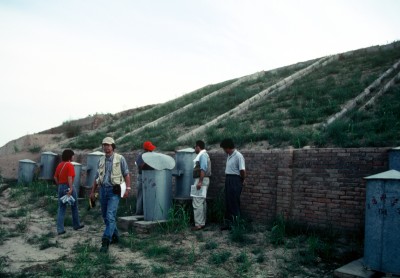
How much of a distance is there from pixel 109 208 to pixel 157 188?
1.52 m

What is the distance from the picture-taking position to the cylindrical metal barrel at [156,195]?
7.45 metres

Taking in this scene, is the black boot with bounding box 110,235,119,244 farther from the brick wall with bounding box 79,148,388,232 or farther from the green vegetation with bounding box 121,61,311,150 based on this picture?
the green vegetation with bounding box 121,61,311,150

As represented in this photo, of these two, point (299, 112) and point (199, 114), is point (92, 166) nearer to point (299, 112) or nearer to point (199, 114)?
point (199, 114)

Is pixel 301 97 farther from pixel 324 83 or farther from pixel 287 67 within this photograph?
pixel 287 67

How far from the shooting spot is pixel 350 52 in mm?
17594

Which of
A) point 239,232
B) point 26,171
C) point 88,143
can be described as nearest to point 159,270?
point 239,232

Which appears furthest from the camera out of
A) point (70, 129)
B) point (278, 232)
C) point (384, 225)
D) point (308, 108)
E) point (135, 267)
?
point (70, 129)

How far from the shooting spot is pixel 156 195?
7.45 meters

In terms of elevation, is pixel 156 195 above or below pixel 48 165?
below

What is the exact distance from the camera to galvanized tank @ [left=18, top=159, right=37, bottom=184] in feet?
42.6

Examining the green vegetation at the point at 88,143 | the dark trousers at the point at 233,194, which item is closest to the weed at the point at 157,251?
the dark trousers at the point at 233,194

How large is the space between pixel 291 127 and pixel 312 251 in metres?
4.45

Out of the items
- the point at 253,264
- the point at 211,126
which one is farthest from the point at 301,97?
the point at 253,264

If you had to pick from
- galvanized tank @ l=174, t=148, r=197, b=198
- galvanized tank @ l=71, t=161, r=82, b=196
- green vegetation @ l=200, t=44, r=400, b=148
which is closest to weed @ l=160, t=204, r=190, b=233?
galvanized tank @ l=174, t=148, r=197, b=198
